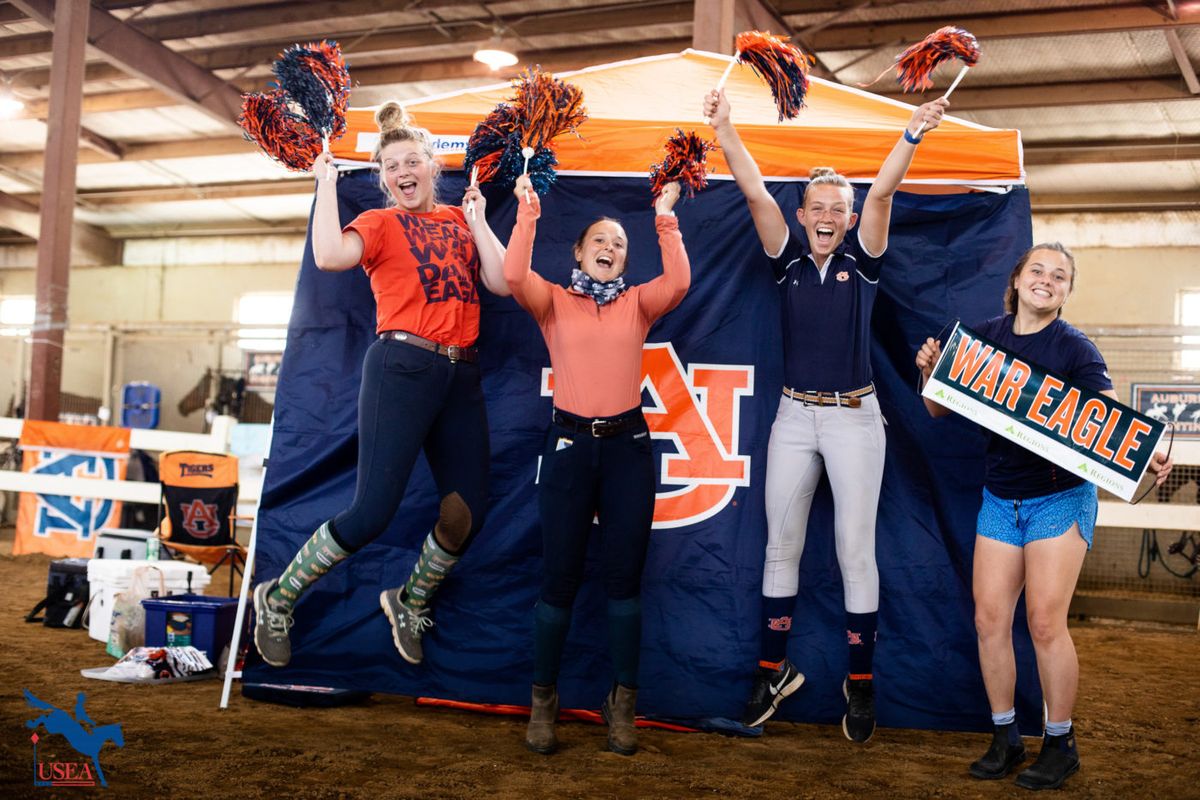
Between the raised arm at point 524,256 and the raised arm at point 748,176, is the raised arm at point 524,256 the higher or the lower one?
the lower one

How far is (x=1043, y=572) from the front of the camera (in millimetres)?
2752

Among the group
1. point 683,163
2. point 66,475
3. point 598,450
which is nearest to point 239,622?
point 598,450

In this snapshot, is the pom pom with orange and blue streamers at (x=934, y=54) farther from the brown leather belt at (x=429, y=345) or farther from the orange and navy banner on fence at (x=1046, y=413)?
the brown leather belt at (x=429, y=345)

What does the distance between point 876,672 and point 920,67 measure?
1.85 m

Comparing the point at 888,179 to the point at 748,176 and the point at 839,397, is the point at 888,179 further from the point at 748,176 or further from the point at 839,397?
the point at 839,397

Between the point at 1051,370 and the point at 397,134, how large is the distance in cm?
204

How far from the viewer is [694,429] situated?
11.3 feet

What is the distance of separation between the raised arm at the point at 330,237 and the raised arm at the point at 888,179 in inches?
60.1

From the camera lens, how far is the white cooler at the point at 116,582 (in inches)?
180

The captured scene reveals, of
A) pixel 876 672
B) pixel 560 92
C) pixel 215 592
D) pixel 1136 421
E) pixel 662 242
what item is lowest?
pixel 215 592

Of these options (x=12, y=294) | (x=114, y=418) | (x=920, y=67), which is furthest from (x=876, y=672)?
(x=12, y=294)

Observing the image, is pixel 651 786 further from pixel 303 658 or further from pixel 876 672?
pixel 303 658

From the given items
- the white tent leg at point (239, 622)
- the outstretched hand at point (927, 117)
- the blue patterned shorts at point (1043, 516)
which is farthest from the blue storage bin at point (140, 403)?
the blue patterned shorts at point (1043, 516)

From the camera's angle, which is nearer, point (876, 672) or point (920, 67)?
point (920, 67)
